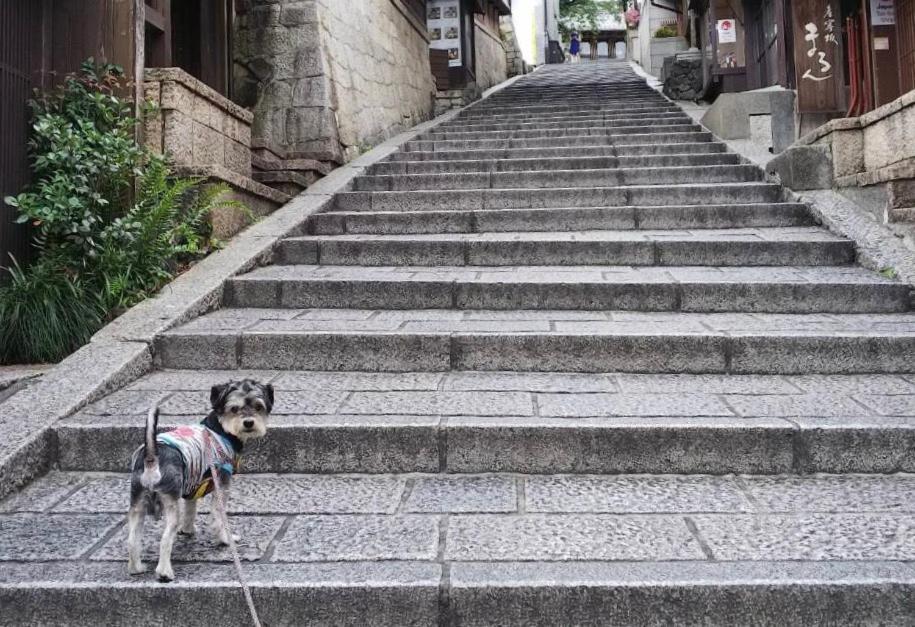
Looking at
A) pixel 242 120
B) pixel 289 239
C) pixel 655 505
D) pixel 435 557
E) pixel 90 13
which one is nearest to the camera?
pixel 435 557

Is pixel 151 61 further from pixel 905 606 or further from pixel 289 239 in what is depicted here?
pixel 905 606

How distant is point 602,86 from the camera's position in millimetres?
18656

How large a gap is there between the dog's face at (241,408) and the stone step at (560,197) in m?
5.14

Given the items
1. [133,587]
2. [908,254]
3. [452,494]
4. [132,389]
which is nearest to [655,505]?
[452,494]

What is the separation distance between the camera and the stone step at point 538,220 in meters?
6.52

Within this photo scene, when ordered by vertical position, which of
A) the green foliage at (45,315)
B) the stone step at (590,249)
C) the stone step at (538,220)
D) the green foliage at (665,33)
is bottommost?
the green foliage at (45,315)

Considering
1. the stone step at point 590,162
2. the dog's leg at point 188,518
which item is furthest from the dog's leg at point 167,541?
the stone step at point 590,162

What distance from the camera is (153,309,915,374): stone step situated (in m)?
3.97

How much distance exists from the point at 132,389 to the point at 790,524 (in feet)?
10.9

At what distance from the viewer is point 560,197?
7.25 metres

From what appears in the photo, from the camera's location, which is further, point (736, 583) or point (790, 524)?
point (790, 524)

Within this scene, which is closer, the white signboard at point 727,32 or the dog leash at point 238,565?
the dog leash at point 238,565

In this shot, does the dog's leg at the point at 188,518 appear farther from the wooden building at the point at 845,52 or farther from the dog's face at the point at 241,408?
the wooden building at the point at 845,52

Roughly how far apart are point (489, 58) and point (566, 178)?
15677 millimetres
